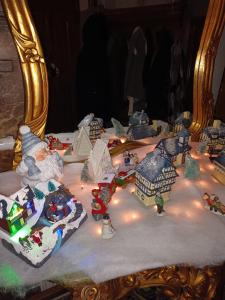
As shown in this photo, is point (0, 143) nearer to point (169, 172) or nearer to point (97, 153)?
point (97, 153)

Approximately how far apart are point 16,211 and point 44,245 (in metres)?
0.12

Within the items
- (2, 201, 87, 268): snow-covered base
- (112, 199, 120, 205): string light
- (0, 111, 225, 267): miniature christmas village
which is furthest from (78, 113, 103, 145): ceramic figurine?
(2, 201, 87, 268): snow-covered base

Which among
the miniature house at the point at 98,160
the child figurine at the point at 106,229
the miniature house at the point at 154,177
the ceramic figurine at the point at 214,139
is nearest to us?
the child figurine at the point at 106,229

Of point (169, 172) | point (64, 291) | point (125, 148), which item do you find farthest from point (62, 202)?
point (64, 291)

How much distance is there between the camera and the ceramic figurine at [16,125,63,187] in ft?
3.20

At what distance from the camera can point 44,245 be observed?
796 millimetres

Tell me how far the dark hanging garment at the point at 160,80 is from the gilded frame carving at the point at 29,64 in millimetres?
451

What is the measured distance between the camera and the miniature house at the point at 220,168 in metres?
1.15

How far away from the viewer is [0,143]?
1.10 metres

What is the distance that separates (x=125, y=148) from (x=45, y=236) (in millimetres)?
630

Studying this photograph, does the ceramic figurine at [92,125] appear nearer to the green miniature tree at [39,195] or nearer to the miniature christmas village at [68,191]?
the miniature christmas village at [68,191]

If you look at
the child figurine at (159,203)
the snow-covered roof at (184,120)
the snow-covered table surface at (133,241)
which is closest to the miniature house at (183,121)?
the snow-covered roof at (184,120)

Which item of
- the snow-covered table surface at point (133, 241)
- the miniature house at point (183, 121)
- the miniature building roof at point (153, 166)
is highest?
the miniature house at point (183, 121)

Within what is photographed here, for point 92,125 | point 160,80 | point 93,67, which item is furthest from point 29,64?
point 160,80
